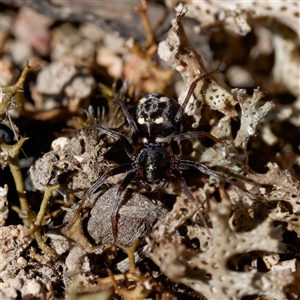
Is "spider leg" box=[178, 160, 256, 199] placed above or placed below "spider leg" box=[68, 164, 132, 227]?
→ above

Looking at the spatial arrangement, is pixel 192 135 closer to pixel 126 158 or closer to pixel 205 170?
pixel 205 170

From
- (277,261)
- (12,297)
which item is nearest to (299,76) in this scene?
(277,261)

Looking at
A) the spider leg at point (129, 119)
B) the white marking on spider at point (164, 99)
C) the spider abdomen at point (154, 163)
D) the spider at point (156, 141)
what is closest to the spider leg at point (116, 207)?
the spider at point (156, 141)

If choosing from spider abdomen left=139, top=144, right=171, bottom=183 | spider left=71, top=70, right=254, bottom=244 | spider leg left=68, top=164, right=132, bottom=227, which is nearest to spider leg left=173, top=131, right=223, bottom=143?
spider left=71, top=70, right=254, bottom=244

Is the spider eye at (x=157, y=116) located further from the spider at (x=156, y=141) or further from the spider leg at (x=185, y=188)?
the spider leg at (x=185, y=188)

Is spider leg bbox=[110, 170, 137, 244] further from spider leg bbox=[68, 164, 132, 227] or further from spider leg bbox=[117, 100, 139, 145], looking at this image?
spider leg bbox=[117, 100, 139, 145]

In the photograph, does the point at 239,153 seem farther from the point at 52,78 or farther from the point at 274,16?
the point at 52,78

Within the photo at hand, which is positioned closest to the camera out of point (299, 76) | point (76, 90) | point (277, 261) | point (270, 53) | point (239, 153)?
point (277, 261)

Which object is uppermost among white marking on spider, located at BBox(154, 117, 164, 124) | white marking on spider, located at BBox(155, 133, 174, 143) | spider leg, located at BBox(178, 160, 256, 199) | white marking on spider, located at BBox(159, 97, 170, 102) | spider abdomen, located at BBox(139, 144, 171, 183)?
white marking on spider, located at BBox(159, 97, 170, 102)
